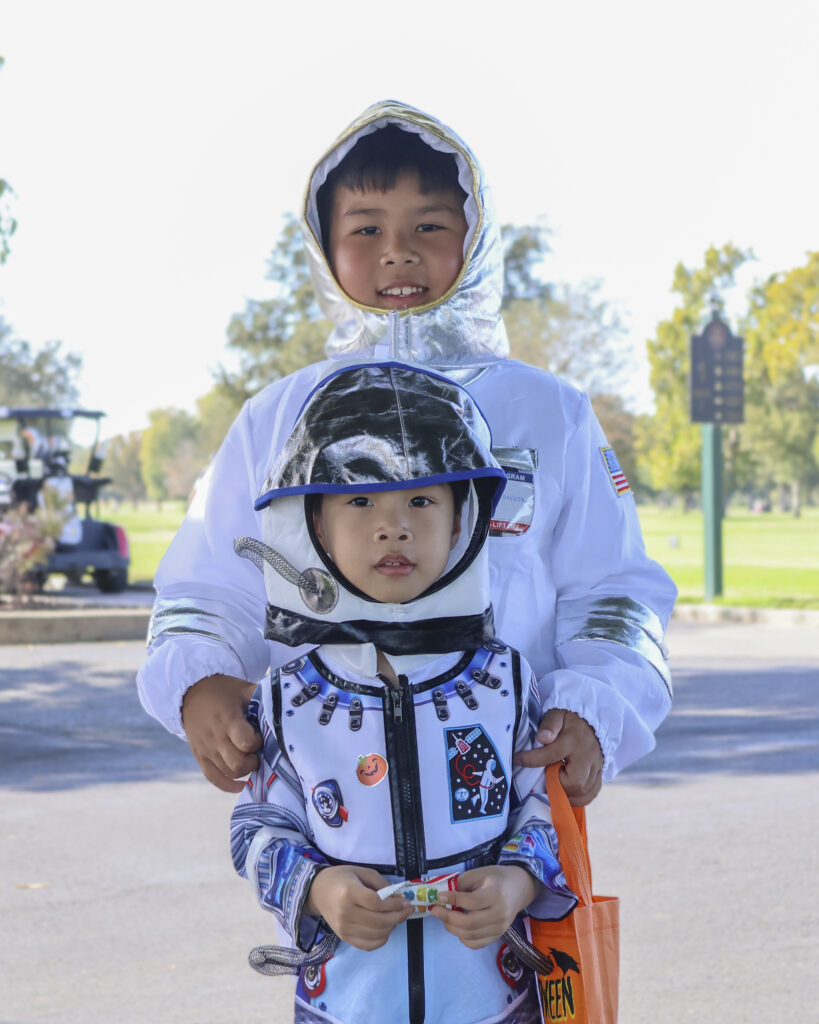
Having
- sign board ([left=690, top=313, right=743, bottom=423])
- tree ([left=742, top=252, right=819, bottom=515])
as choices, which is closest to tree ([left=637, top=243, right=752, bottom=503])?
tree ([left=742, top=252, right=819, bottom=515])

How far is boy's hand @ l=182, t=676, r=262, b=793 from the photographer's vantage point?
1886mm

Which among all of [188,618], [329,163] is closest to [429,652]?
[188,618]

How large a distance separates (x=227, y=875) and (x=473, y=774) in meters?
3.62

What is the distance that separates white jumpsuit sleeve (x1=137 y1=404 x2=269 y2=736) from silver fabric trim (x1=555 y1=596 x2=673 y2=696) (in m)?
0.49

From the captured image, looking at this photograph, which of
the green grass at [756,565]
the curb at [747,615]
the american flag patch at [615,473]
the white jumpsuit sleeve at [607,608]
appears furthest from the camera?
the green grass at [756,565]

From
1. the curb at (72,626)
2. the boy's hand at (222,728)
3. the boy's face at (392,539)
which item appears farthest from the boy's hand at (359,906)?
the curb at (72,626)

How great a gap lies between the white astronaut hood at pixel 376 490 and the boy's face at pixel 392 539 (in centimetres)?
2

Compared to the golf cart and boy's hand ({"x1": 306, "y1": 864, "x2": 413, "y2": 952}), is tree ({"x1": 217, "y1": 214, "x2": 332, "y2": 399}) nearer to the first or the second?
the golf cart

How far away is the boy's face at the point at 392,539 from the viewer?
5.84 ft

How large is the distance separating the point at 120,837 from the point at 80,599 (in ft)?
36.8

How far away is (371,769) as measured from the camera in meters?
1.81

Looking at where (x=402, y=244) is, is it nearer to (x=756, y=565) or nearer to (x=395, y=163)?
(x=395, y=163)

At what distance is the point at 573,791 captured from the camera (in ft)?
6.23

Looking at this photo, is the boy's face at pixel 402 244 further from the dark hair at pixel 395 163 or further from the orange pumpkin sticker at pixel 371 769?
the orange pumpkin sticker at pixel 371 769
